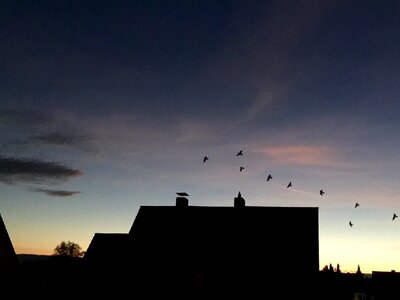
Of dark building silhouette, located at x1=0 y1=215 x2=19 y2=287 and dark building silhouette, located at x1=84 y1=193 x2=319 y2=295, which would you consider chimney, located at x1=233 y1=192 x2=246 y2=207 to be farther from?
dark building silhouette, located at x1=0 y1=215 x2=19 y2=287

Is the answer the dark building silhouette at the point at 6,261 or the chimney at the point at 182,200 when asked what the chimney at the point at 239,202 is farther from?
the dark building silhouette at the point at 6,261

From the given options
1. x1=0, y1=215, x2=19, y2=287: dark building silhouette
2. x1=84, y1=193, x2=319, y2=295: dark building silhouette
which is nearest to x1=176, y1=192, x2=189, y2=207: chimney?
x1=84, y1=193, x2=319, y2=295: dark building silhouette

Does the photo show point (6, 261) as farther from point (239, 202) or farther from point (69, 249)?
point (69, 249)

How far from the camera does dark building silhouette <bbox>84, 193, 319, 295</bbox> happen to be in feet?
101

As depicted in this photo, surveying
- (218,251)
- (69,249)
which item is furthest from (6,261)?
(69,249)

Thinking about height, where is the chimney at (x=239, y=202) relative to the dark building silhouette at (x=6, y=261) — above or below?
above

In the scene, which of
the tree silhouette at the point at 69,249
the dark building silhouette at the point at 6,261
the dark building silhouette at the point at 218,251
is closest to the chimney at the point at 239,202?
the dark building silhouette at the point at 218,251

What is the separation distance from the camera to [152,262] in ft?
108

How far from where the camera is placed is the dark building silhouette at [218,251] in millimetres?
30844

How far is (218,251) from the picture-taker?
32625 mm

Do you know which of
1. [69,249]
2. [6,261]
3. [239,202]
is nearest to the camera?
[6,261]

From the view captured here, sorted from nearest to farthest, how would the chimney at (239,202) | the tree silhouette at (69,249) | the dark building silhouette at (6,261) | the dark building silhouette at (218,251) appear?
the dark building silhouette at (6,261) → the dark building silhouette at (218,251) → the chimney at (239,202) → the tree silhouette at (69,249)

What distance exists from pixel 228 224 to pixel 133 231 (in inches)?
324

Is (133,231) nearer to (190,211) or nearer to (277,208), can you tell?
(190,211)
